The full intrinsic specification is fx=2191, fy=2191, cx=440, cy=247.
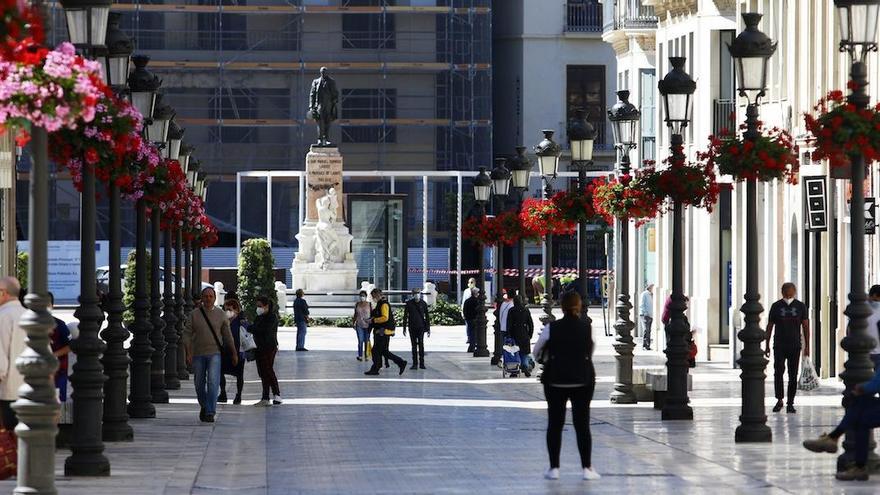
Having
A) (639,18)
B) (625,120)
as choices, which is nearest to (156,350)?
(625,120)

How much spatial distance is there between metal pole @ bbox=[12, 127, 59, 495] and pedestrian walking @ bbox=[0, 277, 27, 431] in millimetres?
2080

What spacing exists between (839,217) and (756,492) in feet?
60.8

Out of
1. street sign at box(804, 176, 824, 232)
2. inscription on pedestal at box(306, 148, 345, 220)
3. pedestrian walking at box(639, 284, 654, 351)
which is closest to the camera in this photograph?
street sign at box(804, 176, 824, 232)

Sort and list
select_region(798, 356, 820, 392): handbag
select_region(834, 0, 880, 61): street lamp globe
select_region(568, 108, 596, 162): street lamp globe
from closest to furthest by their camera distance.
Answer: select_region(834, 0, 880, 61): street lamp globe
select_region(798, 356, 820, 392): handbag
select_region(568, 108, 596, 162): street lamp globe

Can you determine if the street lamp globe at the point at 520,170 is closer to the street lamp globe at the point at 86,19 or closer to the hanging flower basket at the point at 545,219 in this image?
the hanging flower basket at the point at 545,219

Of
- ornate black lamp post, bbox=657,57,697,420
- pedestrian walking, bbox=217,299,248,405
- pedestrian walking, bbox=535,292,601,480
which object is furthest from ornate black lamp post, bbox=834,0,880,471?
pedestrian walking, bbox=217,299,248,405

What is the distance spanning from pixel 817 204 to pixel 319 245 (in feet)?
111

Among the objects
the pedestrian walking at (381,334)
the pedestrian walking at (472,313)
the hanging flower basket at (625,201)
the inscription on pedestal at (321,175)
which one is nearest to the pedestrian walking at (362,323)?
the pedestrian walking at (381,334)

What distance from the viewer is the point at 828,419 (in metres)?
26.0

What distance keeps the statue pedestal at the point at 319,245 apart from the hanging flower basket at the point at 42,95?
52708 millimetres

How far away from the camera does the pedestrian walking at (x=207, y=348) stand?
26.7 m

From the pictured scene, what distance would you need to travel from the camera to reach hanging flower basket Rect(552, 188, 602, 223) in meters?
36.9

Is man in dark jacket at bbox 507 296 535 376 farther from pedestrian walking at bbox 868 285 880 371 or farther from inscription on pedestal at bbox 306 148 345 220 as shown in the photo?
inscription on pedestal at bbox 306 148 345 220

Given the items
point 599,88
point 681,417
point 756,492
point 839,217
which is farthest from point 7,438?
point 599,88
